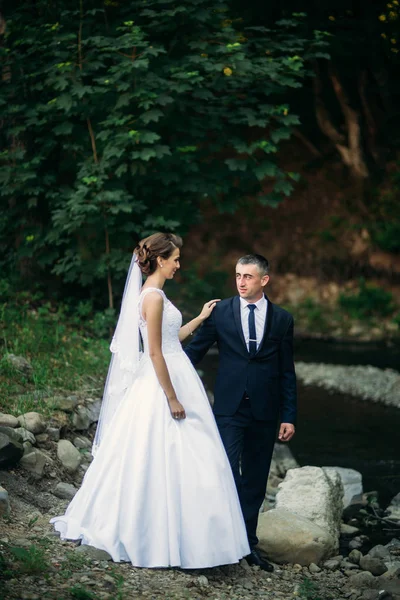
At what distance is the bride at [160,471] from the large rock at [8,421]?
4.76 feet

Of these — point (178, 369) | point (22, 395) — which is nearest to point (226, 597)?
point (178, 369)

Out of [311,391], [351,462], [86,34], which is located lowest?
[311,391]

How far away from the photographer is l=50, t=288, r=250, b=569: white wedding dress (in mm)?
4316

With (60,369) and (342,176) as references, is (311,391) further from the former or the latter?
(342,176)

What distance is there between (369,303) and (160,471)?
1562 centimetres

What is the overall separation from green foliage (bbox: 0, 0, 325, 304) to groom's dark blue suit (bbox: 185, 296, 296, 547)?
4.16 meters

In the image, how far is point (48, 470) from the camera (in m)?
5.81

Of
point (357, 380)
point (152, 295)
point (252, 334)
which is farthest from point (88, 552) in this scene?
point (357, 380)

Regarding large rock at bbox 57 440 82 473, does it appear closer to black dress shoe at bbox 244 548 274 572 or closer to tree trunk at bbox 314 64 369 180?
black dress shoe at bbox 244 548 274 572

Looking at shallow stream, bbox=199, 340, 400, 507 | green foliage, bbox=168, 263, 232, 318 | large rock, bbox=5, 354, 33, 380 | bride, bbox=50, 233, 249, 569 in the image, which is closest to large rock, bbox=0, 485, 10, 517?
bride, bbox=50, 233, 249, 569

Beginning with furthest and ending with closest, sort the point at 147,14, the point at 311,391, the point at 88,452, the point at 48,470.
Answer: the point at 311,391 → the point at 147,14 → the point at 88,452 → the point at 48,470

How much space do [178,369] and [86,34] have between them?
20.4ft

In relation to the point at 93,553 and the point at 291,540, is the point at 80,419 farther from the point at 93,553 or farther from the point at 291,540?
the point at 93,553

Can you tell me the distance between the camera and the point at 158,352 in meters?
4.42
